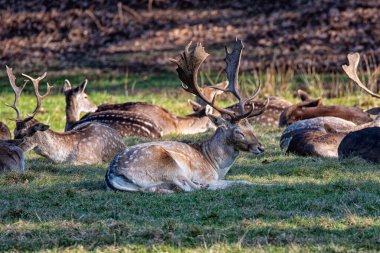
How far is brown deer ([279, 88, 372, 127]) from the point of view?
1398cm

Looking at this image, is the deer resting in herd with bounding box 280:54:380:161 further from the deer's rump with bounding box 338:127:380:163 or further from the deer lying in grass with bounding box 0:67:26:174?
the deer lying in grass with bounding box 0:67:26:174

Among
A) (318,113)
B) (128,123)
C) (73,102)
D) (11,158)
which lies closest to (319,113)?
(318,113)

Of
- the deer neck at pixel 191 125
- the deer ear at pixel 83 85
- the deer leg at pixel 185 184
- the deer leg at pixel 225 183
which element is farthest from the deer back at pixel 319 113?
the deer leg at pixel 185 184

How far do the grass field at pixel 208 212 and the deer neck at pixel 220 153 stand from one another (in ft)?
1.15

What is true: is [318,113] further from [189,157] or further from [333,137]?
[189,157]

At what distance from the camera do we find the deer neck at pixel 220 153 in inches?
369

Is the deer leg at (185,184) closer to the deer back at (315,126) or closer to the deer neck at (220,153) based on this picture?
the deer neck at (220,153)

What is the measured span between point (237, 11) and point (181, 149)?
19517 mm

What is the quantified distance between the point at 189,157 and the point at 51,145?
280 cm

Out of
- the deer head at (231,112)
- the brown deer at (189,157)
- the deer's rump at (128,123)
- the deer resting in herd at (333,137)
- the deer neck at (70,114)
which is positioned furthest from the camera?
the deer neck at (70,114)

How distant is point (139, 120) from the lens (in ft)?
47.3

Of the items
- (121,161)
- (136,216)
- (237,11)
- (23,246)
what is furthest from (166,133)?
(237,11)

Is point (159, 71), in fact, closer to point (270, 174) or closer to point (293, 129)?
point (293, 129)

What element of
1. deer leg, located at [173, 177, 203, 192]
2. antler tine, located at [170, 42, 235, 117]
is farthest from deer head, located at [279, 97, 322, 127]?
deer leg, located at [173, 177, 203, 192]
